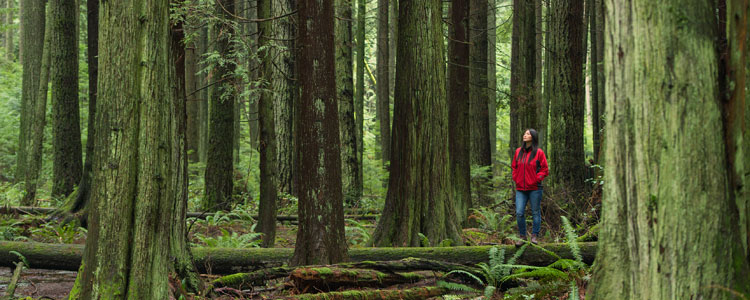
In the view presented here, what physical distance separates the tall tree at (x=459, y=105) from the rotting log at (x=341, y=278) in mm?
5662

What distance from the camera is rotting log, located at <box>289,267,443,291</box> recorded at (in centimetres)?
610

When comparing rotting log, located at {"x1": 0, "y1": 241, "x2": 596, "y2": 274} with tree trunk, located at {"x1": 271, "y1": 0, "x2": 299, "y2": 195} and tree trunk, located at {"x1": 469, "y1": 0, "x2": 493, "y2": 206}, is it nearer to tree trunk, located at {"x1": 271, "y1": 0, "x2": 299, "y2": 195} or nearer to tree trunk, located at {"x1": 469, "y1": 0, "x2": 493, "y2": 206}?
tree trunk, located at {"x1": 271, "y1": 0, "x2": 299, "y2": 195}

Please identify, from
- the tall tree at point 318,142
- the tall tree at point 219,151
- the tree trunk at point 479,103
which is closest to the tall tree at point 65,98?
the tall tree at point 219,151

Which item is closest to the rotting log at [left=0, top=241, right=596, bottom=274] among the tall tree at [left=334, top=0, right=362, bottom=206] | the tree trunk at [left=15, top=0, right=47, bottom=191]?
the tall tree at [left=334, top=0, right=362, bottom=206]

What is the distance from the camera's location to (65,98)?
1323 centimetres

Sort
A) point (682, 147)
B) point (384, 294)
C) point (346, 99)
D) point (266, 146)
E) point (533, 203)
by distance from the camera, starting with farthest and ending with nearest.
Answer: point (346, 99)
point (533, 203)
point (266, 146)
point (384, 294)
point (682, 147)

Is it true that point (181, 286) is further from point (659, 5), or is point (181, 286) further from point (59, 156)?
point (59, 156)

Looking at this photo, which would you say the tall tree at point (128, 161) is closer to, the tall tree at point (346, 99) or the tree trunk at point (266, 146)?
the tree trunk at point (266, 146)

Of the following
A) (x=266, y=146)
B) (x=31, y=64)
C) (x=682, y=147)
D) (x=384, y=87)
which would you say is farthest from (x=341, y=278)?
(x=31, y=64)

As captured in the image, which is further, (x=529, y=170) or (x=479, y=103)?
(x=479, y=103)

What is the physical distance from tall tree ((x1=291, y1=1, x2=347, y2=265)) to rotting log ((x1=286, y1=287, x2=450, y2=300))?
2.87 ft

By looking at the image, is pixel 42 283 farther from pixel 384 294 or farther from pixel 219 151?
pixel 219 151

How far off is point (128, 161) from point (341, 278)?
2661 millimetres

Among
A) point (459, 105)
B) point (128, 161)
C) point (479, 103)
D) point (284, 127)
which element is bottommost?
point (128, 161)
